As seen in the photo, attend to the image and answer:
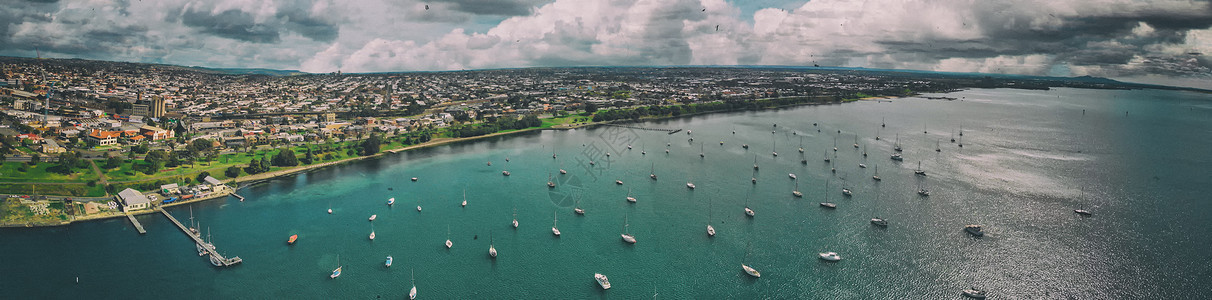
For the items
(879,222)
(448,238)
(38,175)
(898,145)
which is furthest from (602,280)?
(898,145)

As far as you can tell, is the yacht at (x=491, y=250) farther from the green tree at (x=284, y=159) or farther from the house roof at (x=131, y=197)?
the green tree at (x=284, y=159)

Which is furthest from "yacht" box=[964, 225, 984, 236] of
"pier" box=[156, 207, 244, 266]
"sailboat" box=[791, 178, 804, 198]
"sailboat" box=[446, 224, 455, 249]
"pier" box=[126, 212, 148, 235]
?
"pier" box=[126, 212, 148, 235]

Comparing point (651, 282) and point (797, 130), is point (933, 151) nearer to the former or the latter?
point (797, 130)

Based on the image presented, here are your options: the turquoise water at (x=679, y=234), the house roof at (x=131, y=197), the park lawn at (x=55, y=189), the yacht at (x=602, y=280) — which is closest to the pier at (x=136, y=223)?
the turquoise water at (x=679, y=234)

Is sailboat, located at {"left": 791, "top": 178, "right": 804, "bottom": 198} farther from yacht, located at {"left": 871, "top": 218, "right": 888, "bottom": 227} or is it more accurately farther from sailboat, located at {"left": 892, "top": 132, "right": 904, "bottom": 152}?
sailboat, located at {"left": 892, "top": 132, "right": 904, "bottom": 152}

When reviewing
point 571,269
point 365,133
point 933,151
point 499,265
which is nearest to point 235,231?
point 499,265
